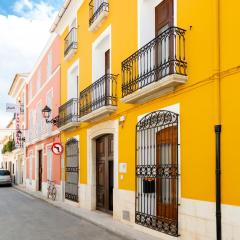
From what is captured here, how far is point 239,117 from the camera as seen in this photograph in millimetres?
7316

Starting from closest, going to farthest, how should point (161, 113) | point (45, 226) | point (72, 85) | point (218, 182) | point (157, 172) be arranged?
1. point (218, 182)
2. point (161, 113)
3. point (157, 172)
4. point (45, 226)
5. point (72, 85)

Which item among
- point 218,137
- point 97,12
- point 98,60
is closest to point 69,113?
point 98,60

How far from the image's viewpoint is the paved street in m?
10.7

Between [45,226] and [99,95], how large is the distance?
4.15 metres

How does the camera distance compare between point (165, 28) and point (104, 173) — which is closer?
point (165, 28)

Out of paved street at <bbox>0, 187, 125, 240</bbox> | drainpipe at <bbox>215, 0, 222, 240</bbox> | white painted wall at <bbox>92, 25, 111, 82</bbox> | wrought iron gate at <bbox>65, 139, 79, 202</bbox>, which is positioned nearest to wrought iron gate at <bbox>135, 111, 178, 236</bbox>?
paved street at <bbox>0, 187, 125, 240</bbox>

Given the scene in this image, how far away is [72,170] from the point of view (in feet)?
57.9

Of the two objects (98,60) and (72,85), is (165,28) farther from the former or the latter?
(72,85)

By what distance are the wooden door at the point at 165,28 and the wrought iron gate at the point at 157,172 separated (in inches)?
47.7

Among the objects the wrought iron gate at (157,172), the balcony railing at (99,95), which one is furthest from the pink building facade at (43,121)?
the wrought iron gate at (157,172)

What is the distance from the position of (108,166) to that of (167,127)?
192 inches

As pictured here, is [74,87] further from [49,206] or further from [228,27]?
[228,27]

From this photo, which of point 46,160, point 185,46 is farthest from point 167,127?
point 46,160

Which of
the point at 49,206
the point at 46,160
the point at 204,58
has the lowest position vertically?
the point at 49,206
